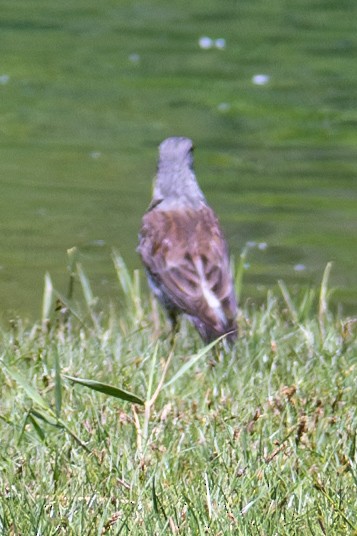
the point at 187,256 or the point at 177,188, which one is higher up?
→ the point at 177,188

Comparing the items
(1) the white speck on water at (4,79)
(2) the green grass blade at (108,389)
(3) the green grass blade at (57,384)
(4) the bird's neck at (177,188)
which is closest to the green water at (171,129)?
(1) the white speck on water at (4,79)

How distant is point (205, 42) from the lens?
16.7 m

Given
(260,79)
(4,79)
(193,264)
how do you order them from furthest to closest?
(260,79), (4,79), (193,264)

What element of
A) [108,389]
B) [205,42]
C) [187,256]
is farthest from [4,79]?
[108,389]

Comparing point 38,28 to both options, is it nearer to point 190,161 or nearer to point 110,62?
point 110,62

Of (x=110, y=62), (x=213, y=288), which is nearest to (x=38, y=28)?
(x=110, y=62)

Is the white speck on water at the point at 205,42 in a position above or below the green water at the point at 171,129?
above

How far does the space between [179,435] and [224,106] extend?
373 inches

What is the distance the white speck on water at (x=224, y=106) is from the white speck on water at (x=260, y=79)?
3.14ft

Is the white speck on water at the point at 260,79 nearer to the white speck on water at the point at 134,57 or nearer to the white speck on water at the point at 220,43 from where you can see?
the white speck on water at the point at 134,57

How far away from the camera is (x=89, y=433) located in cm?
428

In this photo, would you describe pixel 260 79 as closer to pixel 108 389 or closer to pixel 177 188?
pixel 177 188

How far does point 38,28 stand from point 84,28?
581mm

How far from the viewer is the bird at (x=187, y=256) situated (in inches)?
236
